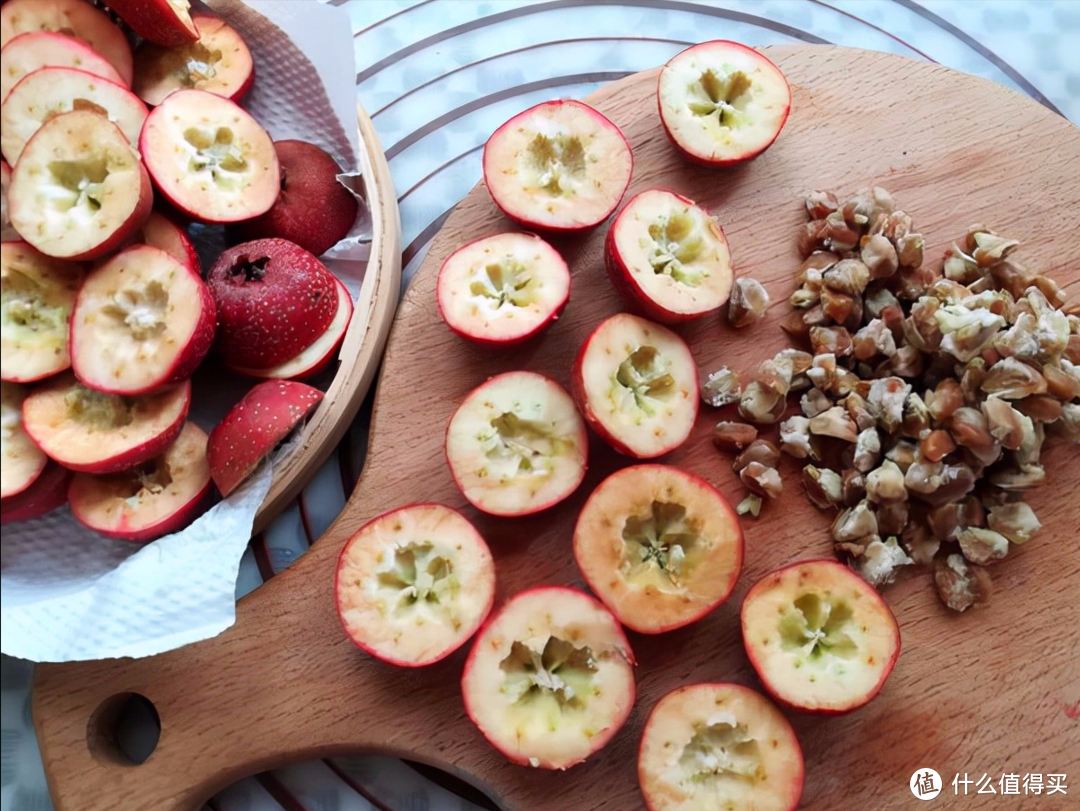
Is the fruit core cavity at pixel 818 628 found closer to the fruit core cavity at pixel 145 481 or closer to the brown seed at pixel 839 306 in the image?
the brown seed at pixel 839 306

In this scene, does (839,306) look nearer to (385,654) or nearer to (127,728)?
(385,654)

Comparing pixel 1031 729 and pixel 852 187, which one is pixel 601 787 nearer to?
pixel 1031 729

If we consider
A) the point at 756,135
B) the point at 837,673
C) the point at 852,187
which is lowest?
the point at 837,673

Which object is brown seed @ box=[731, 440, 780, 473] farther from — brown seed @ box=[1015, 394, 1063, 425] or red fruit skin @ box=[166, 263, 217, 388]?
red fruit skin @ box=[166, 263, 217, 388]

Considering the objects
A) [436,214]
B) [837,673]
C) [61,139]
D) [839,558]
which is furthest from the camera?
[436,214]

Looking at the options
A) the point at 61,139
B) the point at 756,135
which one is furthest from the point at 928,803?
the point at 61,139

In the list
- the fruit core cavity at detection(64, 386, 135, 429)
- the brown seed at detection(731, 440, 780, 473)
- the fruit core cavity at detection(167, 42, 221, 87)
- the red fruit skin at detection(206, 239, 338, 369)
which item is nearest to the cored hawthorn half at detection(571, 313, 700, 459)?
the brown seed at detection(731, 440, 780, 473)

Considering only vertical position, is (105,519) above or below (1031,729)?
above

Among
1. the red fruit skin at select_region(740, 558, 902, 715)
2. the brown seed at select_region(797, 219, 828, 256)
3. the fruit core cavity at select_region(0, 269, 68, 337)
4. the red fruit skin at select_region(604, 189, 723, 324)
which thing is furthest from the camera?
the brown seed at select_region(797, 219, 828, 256)
